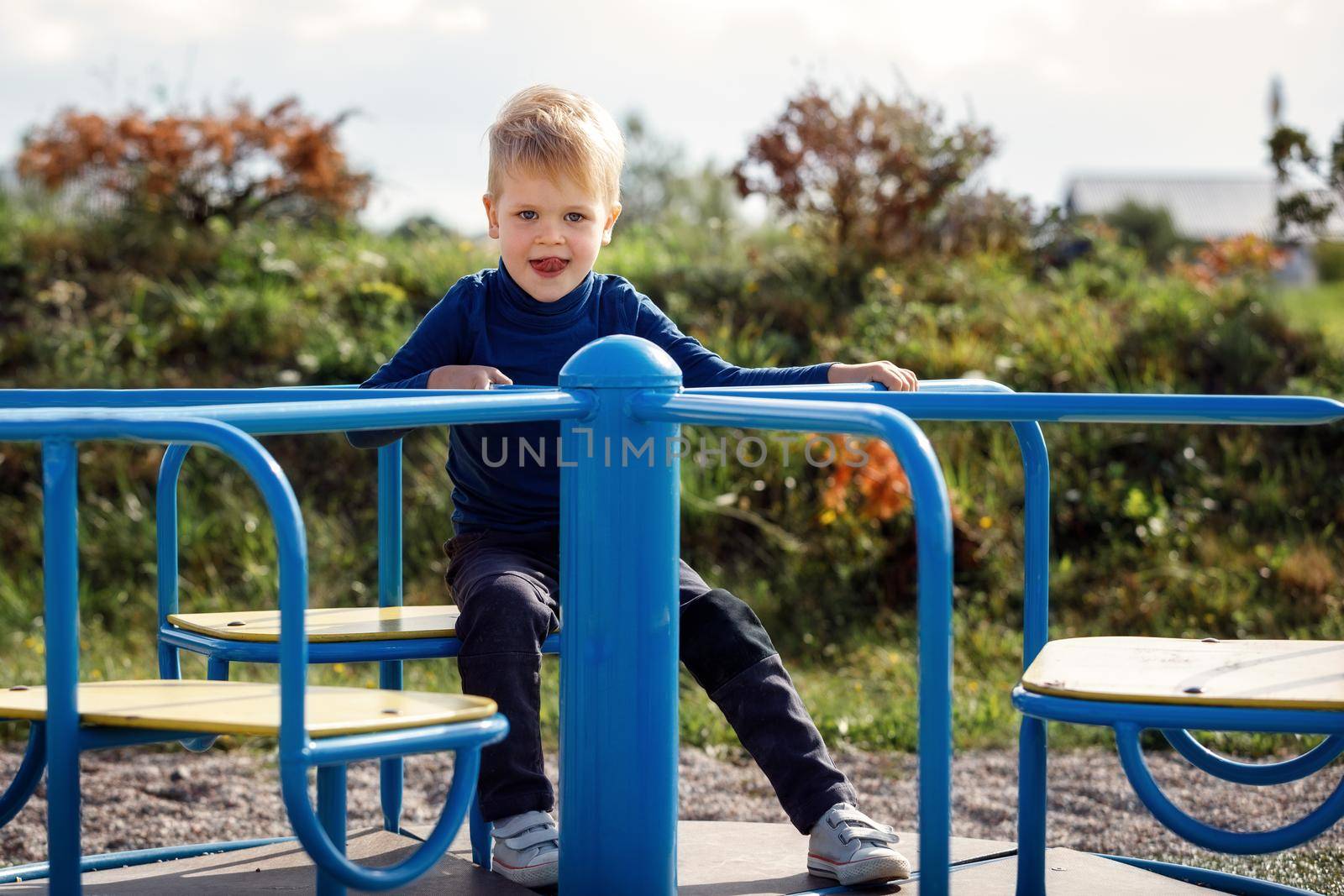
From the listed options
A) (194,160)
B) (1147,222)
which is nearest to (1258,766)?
(194,160)

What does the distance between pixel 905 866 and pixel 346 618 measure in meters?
1.00

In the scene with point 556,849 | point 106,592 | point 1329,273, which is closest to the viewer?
point 556,849

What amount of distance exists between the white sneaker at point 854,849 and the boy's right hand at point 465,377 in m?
0.83

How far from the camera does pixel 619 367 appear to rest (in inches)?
72.7

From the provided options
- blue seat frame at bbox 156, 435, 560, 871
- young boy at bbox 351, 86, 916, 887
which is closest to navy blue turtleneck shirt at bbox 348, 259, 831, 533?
young boy at bbox 351, 86, 916, 887

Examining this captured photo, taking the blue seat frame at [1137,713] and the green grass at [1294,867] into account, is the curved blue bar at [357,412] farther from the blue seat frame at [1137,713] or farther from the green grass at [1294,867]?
the green grass at [1294,867]

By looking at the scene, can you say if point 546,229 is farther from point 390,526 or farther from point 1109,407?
point 1109,407

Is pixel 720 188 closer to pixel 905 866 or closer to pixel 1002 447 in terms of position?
pixel 1002 447

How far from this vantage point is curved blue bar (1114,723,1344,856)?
1.59 meters

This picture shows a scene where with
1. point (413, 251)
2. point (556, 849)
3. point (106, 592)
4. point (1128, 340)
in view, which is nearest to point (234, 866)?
point (556, 849)

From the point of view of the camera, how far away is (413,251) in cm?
760

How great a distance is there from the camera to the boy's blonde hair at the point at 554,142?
2.50 meters

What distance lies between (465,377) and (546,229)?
1.36ft

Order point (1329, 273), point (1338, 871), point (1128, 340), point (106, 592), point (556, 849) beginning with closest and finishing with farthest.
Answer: point (556, 849)
point (1338, 871)
point (106, 592)
point (1128, 340)
point (1329, 273)
